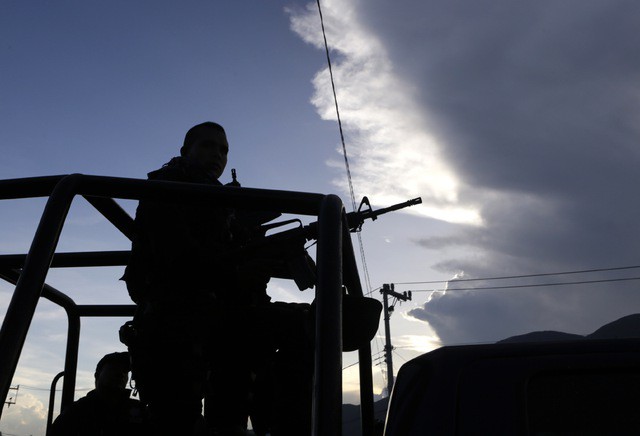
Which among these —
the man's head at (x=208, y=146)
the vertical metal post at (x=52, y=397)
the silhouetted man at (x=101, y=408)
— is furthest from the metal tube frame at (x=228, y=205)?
the vertical metal post at (x=52, y=397)

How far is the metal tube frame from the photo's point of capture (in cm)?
109

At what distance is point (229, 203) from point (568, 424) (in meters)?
0.89

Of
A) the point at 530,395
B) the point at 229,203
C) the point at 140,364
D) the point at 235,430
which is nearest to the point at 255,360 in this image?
the point at 235,430

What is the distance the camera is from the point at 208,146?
2.48m

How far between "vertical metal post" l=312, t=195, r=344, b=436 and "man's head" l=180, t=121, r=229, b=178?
127 centimetres

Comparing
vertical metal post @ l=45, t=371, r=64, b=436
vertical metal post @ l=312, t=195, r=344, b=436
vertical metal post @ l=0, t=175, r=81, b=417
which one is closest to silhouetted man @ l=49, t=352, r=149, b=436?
vertical metal post @ l=45, t=371, r=64, b=436

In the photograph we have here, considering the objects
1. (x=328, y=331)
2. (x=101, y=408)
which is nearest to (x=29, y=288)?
(x=328, y=331)

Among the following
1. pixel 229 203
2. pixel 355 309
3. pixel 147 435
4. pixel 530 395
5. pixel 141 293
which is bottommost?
pixel 147 435

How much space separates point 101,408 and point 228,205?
1.57 m

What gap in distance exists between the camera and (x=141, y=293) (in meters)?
1.96

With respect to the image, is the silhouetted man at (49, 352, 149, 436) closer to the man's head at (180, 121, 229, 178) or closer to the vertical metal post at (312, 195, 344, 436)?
the man's head at (180, 121, 229, 178)

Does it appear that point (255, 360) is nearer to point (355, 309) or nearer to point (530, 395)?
point (355, 309)

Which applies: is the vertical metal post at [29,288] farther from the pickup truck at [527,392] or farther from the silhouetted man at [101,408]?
the silhouetted man at [101,408]

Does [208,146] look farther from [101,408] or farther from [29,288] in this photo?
[29,288]
